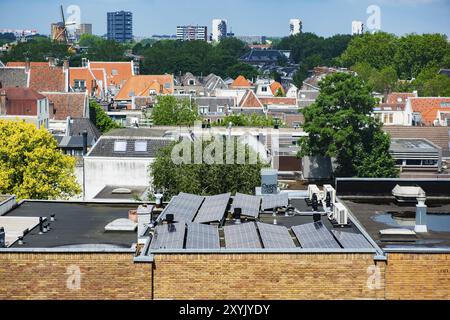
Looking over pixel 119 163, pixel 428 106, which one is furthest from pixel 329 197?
pixel 428 106

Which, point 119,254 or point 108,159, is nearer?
point 119,254

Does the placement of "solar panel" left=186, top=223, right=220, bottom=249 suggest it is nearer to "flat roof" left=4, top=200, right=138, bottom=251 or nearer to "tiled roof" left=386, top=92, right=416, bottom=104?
"flat roof" left=4, top=200, right=138, bottom=251

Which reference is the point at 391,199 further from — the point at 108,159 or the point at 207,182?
the point at 108,159

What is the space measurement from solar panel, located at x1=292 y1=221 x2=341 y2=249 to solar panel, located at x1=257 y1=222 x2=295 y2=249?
0.21 metres

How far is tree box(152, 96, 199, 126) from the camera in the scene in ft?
233

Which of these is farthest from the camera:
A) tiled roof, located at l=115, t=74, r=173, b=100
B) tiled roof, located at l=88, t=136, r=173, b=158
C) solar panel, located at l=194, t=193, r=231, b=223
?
tiled roof, located at l=115, t=74, r=173, b=100

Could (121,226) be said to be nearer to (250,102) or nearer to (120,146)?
(120,146)

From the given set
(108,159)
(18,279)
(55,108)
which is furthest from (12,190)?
(55,108)

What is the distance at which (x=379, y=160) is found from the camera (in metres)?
53.0

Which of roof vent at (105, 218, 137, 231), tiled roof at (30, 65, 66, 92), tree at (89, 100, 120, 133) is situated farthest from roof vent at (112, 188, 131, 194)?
tiled roof at (30, 65, 66, 92)

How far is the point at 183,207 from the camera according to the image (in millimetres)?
21875

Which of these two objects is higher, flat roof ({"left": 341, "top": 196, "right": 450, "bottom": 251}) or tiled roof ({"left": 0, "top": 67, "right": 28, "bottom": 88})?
tiled roof ({"left": 0, "top": 67, "right": 28, "bottom": 88})
